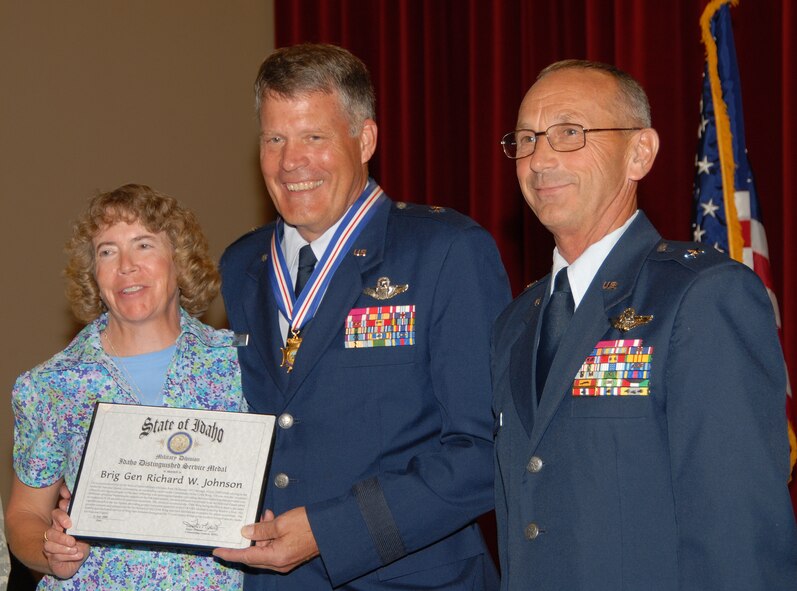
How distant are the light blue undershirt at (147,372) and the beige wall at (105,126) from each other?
270cm

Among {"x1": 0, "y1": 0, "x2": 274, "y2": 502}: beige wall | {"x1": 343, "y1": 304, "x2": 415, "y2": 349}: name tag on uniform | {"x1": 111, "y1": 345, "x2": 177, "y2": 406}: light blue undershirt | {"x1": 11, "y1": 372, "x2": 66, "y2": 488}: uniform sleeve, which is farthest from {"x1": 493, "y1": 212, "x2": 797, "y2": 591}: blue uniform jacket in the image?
{"x1": 0, "y1": 0, "x2": 274, "y2": 502}: beige wall

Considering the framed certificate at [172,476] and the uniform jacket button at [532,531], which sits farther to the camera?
the framed certificate at [172,476]

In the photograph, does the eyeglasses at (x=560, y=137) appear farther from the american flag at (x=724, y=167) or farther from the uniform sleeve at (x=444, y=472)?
the american flag at (x=724, y=167)

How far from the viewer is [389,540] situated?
2.75 metres

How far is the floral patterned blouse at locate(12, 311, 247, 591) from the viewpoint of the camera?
2.89 metres

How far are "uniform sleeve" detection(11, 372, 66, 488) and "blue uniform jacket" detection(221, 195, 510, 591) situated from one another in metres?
0.61

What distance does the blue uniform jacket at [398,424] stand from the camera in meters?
2.74

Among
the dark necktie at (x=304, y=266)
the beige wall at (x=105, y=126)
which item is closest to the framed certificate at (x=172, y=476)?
the dark necktie at (x=304, y=266)

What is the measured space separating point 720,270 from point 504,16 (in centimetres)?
361

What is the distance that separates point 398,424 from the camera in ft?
9.25

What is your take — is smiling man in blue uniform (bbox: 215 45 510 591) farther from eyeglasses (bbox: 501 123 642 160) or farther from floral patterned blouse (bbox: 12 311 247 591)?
eyeglasses (bbox: 501 123 642 160)

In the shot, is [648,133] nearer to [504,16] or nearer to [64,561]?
[64,561]

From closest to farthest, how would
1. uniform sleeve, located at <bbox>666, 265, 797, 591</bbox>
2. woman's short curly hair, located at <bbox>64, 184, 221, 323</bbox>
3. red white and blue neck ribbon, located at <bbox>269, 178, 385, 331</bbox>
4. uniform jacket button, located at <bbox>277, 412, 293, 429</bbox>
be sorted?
uniform sleeve, located at <bbox>666, 265, 797, 591</bbox>
uniform jacket button, located at <bbox>277, 412, 293, 429</bbox>
red white and blue neck ribbon, located at <bbox>269, 178, 385, 331</bbox>
woman's short curly hair, located at <bbox>64, 184, 221, 323</bbox>
